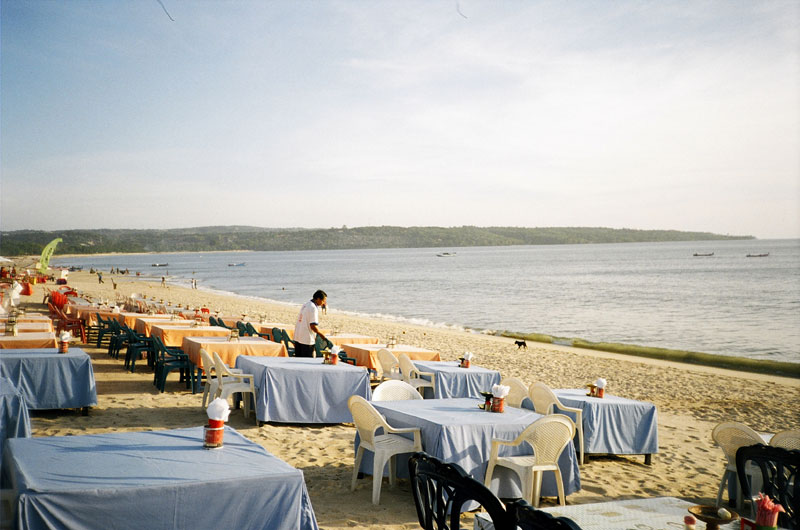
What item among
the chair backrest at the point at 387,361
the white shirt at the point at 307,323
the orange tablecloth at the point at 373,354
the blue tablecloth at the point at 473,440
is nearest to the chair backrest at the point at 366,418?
the blue tablecloth at the point at 473,440

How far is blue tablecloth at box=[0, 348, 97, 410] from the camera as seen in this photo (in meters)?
7.57

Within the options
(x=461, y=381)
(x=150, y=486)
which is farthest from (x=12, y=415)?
(x=461, y=381)

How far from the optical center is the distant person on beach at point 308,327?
30.8 feet

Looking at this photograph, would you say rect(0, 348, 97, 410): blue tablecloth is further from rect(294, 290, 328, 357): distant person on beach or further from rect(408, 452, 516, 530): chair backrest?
rect(408, 452, 516, 530): chair backrest

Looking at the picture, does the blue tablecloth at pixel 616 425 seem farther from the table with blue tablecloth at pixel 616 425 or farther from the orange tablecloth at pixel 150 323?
the orange tablecloth at pixel 150 323

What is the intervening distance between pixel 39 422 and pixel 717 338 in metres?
25.5

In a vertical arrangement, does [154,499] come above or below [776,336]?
above

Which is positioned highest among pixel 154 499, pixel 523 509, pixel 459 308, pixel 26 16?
pixel 26 16

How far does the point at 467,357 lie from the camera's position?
9602mm

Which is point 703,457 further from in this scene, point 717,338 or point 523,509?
point 717,338

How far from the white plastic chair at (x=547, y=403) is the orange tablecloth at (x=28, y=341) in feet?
21.2

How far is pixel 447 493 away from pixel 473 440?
2.53 metres

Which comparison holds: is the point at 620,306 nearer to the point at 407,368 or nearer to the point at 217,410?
the point at 407,368

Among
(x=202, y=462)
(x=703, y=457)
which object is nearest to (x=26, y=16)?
(x=202, y=462)
